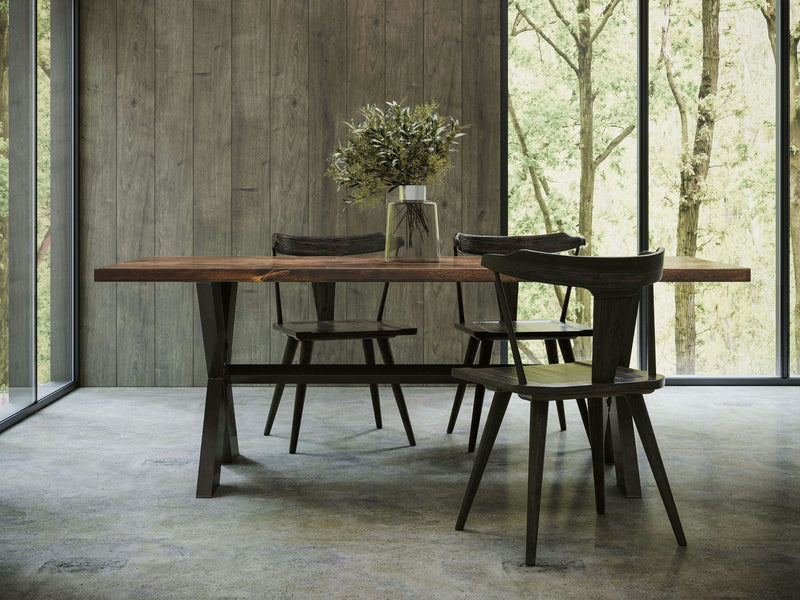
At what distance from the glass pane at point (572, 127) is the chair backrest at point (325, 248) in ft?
4.08

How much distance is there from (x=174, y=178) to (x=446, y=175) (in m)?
1.43

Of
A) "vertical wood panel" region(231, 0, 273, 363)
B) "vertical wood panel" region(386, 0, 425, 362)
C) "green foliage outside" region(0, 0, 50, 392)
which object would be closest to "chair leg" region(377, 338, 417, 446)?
"vertical wood panel" region(386, 0, 425, 362)

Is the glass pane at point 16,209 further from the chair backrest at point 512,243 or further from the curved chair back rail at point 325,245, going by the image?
the chair backrest at point 512,243

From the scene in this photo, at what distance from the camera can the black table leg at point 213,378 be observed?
2.58 meters

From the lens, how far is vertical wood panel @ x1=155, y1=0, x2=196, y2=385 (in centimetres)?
443

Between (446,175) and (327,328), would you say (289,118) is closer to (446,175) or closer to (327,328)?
(446,175)

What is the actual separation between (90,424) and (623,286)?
2.48 meters

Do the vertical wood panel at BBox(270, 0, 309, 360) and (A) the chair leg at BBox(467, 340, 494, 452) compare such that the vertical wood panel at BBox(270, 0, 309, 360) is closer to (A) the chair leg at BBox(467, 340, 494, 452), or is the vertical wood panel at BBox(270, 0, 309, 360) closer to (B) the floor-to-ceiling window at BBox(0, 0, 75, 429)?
(B) the floor-to-ceiling window at BBox(0, 0, 75, 429)

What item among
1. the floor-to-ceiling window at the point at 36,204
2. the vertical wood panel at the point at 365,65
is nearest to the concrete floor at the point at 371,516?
the floor-to-ceiling window at the point at 36,204

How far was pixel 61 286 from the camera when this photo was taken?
4266mm

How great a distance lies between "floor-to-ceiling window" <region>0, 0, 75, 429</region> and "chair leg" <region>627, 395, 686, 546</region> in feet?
8.35

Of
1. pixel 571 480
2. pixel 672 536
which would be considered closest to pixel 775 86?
pixel 571 480

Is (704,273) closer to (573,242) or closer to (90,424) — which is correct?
(573,242)

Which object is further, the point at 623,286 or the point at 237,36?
the point at 237,36
